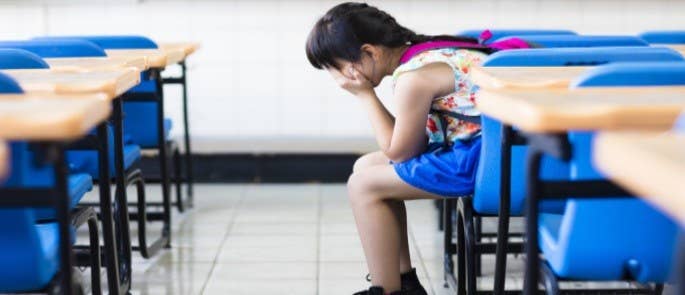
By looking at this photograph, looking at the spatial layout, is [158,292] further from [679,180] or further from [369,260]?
[679,180]

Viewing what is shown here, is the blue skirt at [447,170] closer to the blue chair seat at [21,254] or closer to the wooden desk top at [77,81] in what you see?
the wooden desk top at [77,81]

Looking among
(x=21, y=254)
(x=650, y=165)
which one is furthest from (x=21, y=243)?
(x=650, y=165)

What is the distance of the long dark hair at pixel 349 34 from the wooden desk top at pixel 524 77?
0.38 metres

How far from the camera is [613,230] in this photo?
1.51 metres

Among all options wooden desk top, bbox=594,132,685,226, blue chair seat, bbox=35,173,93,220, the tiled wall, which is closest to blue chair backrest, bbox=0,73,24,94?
blue chair seat, bbox=35,173,93,220

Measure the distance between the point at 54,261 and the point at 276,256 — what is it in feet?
5.51

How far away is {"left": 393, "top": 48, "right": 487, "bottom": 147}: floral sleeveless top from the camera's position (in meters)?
2.23

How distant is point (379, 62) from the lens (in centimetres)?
232

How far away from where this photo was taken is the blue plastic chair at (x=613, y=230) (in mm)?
1503

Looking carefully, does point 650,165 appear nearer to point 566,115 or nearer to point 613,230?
point 566,115

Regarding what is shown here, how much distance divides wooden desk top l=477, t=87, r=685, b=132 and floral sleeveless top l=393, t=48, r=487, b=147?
784 millimetres

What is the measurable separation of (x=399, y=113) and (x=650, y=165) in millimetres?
1401

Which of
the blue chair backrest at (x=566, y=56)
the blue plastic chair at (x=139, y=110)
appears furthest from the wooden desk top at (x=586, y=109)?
the blue plastic chair at (x=139, y=110)

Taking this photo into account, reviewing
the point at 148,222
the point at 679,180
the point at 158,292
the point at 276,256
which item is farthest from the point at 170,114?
the point at 679,180
